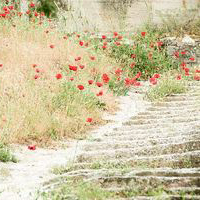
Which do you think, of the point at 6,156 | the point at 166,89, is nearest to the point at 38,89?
the point at 6,156

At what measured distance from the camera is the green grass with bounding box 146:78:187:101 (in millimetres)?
7011

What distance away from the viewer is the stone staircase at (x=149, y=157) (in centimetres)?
317

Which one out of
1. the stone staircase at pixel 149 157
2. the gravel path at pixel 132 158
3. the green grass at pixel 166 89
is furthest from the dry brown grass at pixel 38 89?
the green grass at pixel 166 89

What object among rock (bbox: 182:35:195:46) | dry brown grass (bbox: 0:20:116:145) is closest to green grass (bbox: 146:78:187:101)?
dry brown grass (bbox: 0:20:116:145)

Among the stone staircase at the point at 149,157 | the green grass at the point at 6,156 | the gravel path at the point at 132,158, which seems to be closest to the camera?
the stone staircase at the point at 149,157

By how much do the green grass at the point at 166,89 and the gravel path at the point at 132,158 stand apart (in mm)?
1091

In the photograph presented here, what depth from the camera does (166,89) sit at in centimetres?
709

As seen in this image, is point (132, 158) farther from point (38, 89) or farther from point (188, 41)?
point (188, 41)

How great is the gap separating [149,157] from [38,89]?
90.5 inches

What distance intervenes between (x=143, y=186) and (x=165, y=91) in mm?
3950

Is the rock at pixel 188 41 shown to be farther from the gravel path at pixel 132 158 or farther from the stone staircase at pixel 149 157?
the gravel path at pixel 132 158

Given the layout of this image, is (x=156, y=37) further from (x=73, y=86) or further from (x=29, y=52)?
(x=73, y=86)

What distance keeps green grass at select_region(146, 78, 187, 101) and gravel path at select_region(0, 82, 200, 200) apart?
3.58ft

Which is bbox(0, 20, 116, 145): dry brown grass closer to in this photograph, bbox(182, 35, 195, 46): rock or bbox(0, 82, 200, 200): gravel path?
bbox(0, 82, 200, 200): gravel path
